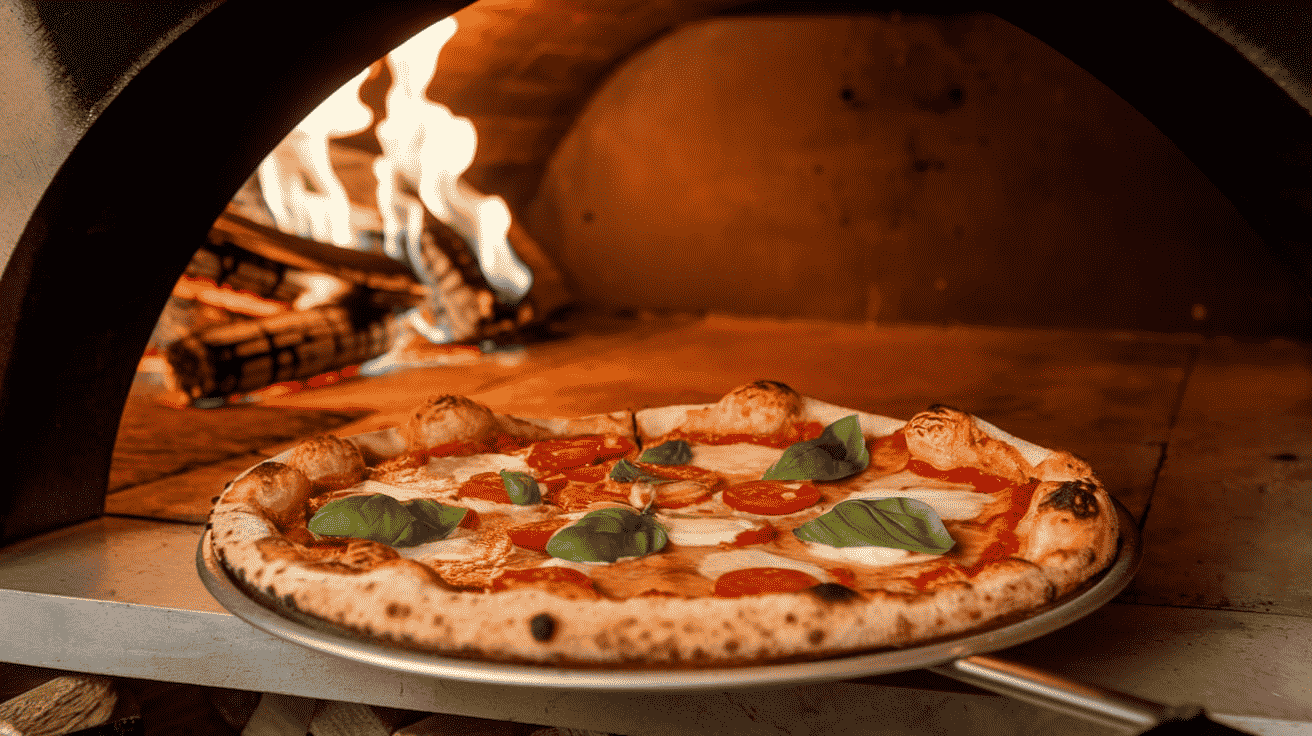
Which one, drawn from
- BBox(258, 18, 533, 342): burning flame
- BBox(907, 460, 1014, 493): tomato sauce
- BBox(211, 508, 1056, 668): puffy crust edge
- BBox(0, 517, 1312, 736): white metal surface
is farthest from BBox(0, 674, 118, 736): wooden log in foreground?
BBox(258, 18, 533, 342): burning flame

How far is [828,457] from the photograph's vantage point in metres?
1.77

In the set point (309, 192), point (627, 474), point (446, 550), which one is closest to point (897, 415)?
point (627, 474)

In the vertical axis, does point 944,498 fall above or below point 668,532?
above

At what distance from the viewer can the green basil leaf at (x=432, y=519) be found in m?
1.51

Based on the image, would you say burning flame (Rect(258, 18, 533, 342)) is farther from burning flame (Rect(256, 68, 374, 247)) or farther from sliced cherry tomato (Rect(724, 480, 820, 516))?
sliced cherry tomato (Rect(724, 480, 820, 516))

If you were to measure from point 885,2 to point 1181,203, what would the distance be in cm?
189

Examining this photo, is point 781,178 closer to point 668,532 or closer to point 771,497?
point 771,497

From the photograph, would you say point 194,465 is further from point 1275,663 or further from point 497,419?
point 1275,663

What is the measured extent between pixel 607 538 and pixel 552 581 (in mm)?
188

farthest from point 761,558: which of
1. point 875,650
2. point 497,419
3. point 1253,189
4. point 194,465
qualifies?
point 194,465

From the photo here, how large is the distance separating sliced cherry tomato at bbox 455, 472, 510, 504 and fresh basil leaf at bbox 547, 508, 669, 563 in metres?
0.25

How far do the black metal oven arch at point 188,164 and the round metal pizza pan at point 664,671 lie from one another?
0.89 meters

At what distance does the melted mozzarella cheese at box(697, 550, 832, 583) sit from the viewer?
1400 mm

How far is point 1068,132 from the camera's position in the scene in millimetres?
5582
